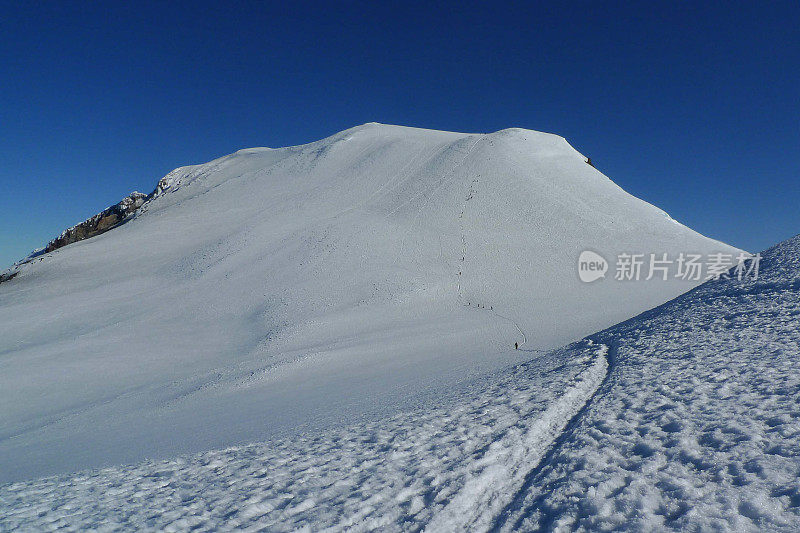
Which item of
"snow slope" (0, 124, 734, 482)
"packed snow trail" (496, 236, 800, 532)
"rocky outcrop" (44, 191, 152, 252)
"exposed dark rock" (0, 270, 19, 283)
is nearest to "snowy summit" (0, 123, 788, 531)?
"packed snow trail" (496, 236, 800, 532)

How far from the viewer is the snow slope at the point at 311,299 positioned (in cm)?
1205

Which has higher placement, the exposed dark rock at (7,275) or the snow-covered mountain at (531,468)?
the exposed dark rock at (7,275)

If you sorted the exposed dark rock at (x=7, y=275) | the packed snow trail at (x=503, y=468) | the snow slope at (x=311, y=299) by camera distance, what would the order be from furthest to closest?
the exposed dark rock at (x=7, y=275), the snow slope at (x=311, y=299), the packed snow trail at (x=503, y=468)

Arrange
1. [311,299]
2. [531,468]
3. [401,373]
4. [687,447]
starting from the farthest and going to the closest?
1. [311,299]
2. [401,373]
3. [531,468]
4. [687,447]

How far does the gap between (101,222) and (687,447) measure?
7770 centimetres

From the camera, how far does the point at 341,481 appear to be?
5.60 metres

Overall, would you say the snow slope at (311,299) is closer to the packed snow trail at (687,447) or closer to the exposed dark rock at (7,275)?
the exposed dark rock at (7,275)

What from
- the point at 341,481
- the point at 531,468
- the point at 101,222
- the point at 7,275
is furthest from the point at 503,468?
the point at 101,222

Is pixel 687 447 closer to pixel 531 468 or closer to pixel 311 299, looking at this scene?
pixel 531 468

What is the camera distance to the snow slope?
39.5 ft

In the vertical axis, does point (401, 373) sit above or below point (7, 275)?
below

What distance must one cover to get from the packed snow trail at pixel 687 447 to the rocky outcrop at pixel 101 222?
68191 millimetres

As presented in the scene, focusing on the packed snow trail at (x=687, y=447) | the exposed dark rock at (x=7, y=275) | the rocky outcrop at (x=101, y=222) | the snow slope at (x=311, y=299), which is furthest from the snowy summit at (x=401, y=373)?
the rocky outcrop at (x=101, y=222)

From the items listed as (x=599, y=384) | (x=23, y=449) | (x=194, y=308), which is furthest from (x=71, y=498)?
(x=194, y=308)
